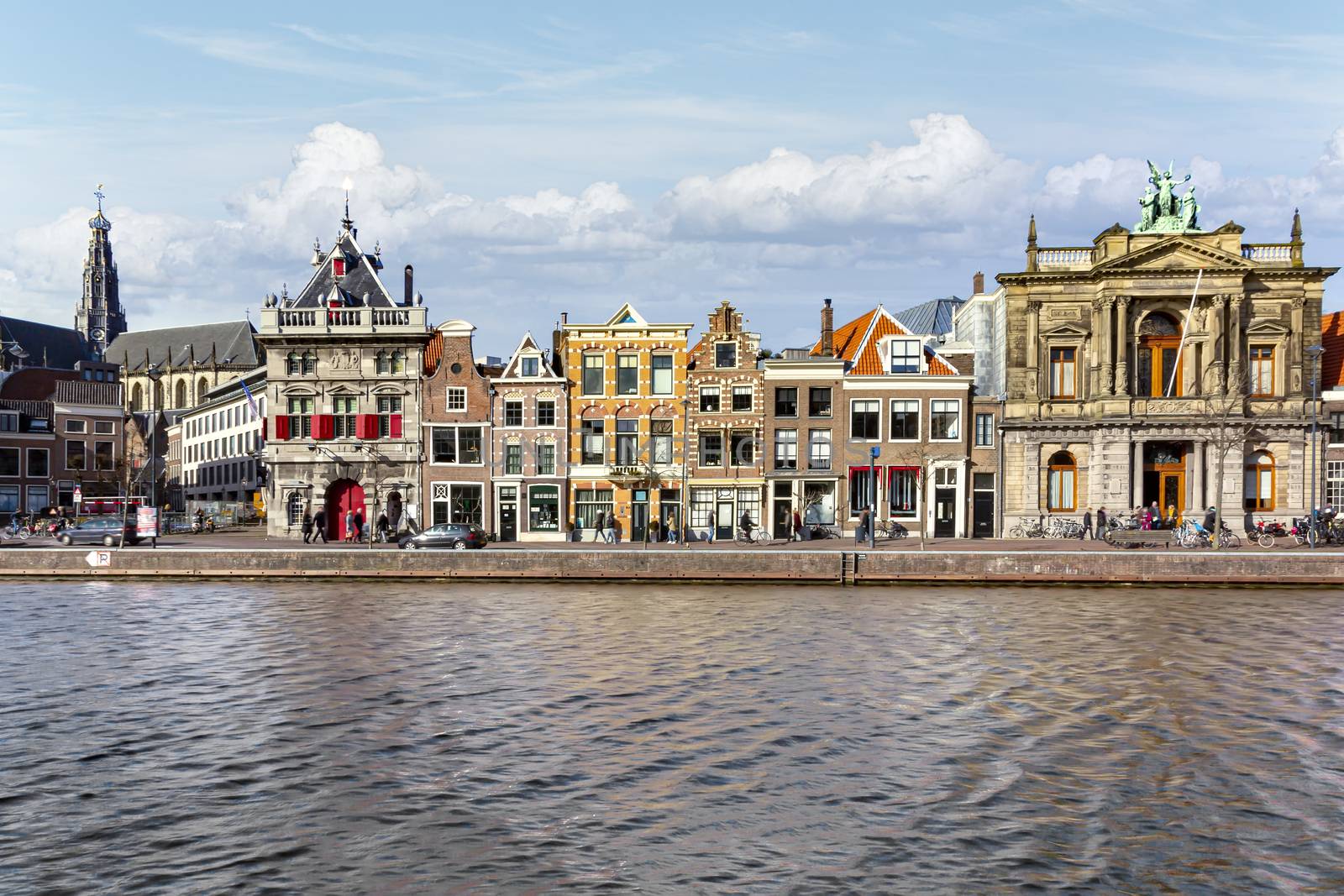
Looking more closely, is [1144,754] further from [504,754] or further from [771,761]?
[504,754]

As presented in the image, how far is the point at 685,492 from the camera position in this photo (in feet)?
204

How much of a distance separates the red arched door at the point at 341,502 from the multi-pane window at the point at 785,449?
23.5 meters

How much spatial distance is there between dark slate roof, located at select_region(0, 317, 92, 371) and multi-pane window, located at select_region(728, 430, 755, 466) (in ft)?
365

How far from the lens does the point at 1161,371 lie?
63.3m

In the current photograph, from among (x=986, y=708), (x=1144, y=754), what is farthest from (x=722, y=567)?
(x=1144, y=754)

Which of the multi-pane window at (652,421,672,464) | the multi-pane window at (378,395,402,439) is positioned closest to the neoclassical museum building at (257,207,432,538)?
the multi-pane window at (378,395,402,439)

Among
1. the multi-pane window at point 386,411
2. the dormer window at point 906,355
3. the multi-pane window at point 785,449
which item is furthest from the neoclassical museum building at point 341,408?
the dormer window at point 906,355

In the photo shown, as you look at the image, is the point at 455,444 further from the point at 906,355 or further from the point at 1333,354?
the point at 1333,354

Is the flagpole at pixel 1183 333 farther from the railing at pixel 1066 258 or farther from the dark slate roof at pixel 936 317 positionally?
the dark slate roof at pixel 936 317

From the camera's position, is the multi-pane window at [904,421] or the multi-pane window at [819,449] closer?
the multi-pane window at [904,421]

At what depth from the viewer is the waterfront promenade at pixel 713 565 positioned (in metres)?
44.4

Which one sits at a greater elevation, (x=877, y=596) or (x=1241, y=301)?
(x=1241, y=301)

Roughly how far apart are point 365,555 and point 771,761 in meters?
33.3

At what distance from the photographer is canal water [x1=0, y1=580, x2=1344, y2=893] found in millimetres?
13539
